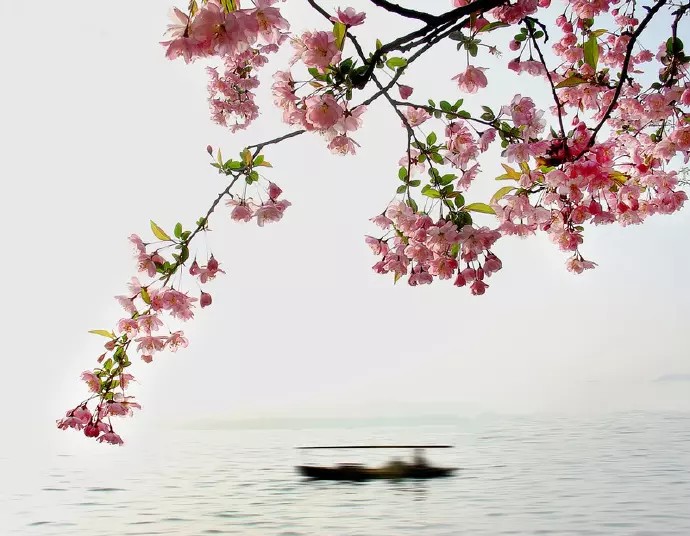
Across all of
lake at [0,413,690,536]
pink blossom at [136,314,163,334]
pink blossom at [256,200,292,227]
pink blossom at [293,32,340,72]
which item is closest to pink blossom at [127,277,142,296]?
pink blossom at [136,314,163,334]

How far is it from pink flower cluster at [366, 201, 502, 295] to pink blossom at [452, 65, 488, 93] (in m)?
0.46

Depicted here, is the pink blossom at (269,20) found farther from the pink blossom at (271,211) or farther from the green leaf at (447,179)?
the pink blossom at (271,211)

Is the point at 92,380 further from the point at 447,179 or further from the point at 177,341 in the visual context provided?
the point at 447,179

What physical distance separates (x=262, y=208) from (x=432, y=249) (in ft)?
2.65

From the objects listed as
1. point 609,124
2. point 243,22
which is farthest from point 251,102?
point 243,22

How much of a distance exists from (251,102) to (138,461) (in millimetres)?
20303

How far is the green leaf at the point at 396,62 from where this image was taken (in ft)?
8.57

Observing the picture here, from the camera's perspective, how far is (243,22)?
6.13 feet

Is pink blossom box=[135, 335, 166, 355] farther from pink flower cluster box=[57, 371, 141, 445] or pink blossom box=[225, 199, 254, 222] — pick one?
pink blossom box=[225, 199, 254, 222]

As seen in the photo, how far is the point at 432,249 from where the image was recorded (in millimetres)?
2705


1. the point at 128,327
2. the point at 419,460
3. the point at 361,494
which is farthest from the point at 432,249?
the point at 419,460

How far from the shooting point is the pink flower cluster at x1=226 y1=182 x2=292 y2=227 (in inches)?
127

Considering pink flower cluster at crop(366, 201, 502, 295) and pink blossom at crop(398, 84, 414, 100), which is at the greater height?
pink blossom at crop(398, 84, 414, 100)

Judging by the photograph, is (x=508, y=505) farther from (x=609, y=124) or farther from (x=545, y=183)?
(x=545, y=183)
